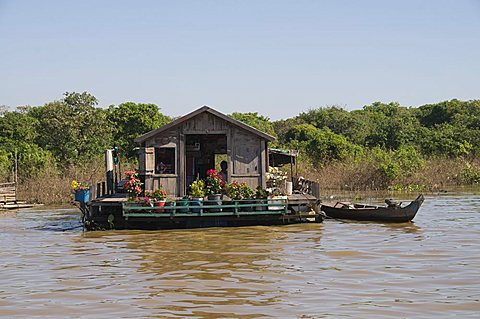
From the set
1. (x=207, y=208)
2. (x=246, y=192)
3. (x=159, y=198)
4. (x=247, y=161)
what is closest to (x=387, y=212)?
(x=247, y=161)

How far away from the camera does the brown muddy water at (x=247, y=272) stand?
10.6 meters

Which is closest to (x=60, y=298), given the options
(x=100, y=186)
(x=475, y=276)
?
(x=475, y=276)

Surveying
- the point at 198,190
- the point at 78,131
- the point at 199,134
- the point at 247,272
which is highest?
the point at 78,131

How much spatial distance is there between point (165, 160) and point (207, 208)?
136 inches

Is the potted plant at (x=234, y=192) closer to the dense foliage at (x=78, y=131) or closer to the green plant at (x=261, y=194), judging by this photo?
the green plant at (x=261, y=194)

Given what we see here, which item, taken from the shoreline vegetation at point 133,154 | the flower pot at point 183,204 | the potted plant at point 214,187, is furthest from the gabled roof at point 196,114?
the shoreline vegetation at point 133,154

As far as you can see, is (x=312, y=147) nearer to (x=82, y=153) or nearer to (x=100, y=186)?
(x=82, y=153)

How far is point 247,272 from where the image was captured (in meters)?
13.6

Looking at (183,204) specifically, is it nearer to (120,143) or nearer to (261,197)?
Answer: (261,197)

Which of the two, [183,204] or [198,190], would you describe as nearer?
[183,204]

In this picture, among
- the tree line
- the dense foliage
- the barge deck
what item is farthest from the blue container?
the dense foliage

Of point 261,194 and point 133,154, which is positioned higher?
point 133,154

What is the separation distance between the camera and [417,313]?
1008cm

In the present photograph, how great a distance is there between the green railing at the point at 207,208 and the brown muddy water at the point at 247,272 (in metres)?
0.52
